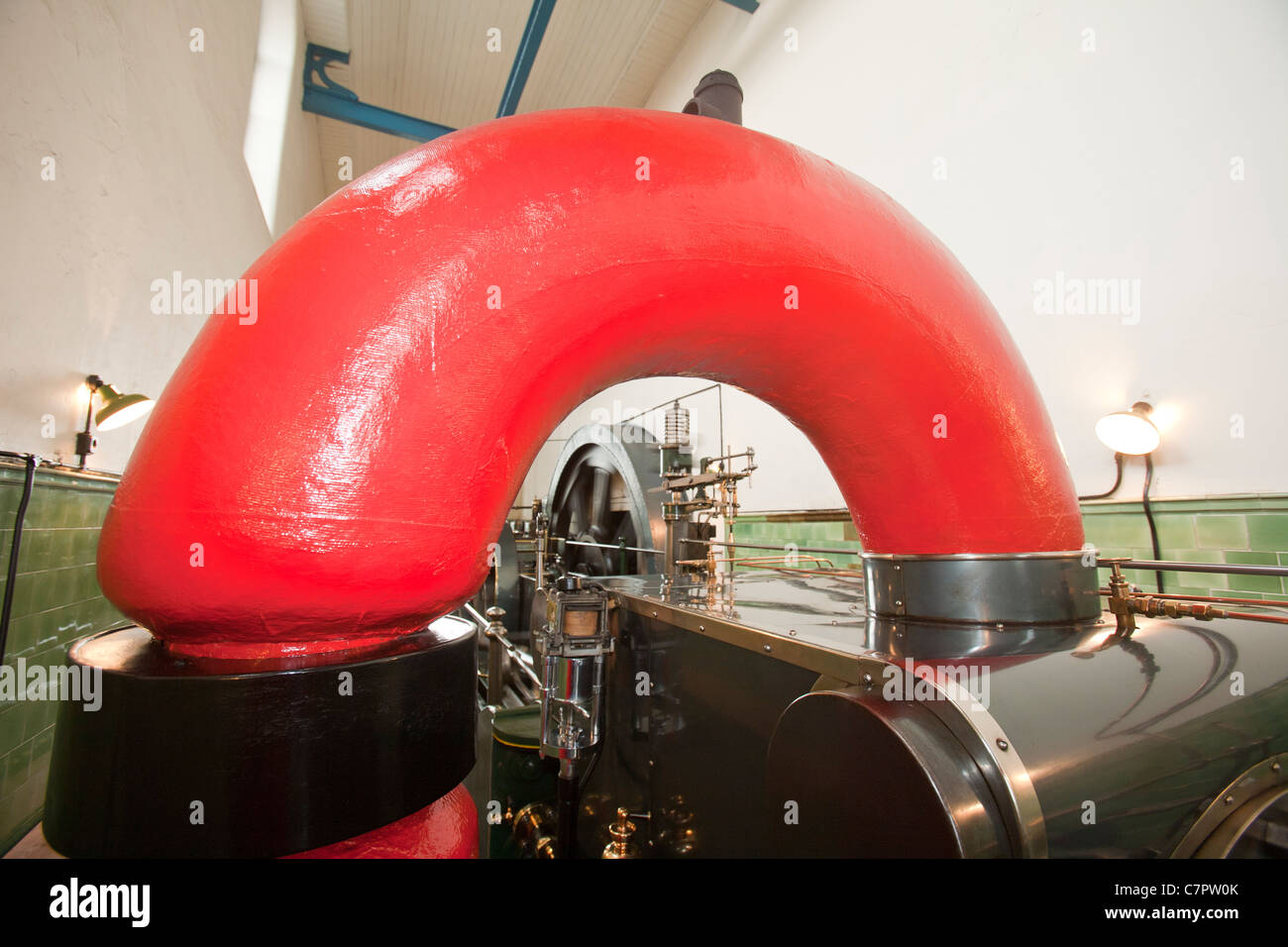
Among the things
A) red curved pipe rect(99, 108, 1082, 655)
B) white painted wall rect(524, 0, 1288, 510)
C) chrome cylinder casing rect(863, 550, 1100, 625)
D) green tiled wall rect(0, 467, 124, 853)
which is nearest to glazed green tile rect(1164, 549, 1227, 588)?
white painted wall rect(524, 0, 1288, 510)

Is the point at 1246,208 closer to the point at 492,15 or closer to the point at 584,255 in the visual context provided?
the point at 584,255

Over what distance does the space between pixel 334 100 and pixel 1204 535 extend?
709 cm

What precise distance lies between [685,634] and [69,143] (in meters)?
2.35

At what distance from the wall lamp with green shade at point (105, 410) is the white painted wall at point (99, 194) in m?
0.04

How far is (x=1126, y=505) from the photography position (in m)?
1.86

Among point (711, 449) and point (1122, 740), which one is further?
point (711, 449)

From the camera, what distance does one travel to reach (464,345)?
2.01 ft

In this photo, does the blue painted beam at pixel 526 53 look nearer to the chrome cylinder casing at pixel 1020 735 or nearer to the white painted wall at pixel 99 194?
the white painted wall at pixel 99 194

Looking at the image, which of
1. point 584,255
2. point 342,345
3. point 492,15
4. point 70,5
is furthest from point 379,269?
point 492,15

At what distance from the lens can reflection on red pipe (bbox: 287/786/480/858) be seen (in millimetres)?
608

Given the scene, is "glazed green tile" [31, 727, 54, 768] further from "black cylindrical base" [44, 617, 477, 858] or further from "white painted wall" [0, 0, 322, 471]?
"black cylindrical base" [44, 617, 477, 858]

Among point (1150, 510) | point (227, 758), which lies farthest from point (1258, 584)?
point (227, 758)

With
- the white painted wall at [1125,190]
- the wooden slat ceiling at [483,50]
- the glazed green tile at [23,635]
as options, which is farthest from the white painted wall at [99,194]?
the white painted wall at [1125,190]

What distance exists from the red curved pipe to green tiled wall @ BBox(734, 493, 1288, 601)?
678mm
